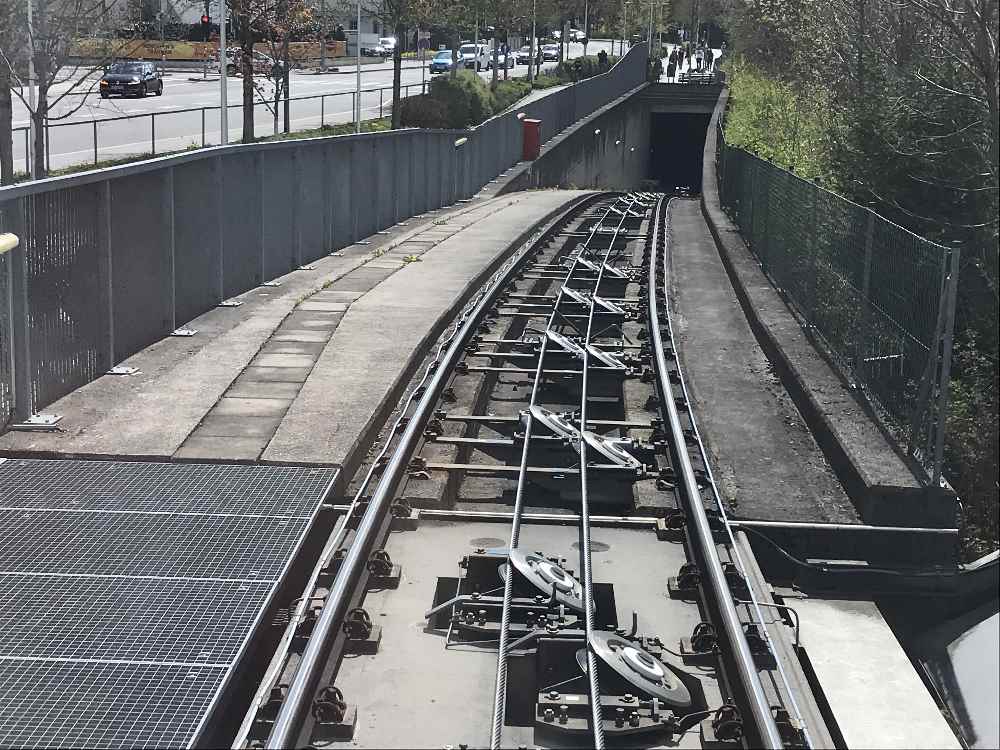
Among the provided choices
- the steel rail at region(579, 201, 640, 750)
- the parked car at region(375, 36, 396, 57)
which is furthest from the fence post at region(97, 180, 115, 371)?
the parked car at region(375, 36, 396, 57)

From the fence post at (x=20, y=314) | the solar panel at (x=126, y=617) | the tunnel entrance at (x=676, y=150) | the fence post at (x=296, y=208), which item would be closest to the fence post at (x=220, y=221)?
the fence post at (x=296, y=208)

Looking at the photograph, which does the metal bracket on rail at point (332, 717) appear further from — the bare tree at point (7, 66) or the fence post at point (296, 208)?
the bare tree at point (7, 66)

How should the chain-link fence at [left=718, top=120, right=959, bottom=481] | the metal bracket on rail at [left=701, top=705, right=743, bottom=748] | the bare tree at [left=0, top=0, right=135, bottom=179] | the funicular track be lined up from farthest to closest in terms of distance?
1. the bare tree at [left=0, top=0, right=135, bottom=179]
2. the chain-link fence at [left=718, top=120, right=959, bottom=481]
3. the funicular track
4. the metal bracket on rail at [left=701, top=705, right=743, bottom=748]

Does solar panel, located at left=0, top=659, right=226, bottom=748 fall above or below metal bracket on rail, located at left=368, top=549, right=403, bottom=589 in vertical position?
above

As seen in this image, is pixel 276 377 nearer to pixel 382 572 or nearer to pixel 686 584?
pixel 382 572

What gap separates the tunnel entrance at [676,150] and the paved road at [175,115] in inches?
882

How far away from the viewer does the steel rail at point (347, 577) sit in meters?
6.04

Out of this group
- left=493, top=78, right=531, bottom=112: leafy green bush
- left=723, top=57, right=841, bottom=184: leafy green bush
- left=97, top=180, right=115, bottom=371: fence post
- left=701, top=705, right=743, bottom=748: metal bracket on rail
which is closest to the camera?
left=701, top=705, right=743, bottom=748: metal bracket on rail

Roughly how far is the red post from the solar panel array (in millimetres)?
40578

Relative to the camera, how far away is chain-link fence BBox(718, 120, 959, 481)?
10211 millimetres

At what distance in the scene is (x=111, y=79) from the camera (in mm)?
47469

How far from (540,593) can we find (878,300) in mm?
6064

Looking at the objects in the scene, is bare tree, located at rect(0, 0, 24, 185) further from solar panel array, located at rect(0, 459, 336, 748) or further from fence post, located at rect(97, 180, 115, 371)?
solar panel array, located at rect(0, 459, 336, 748)

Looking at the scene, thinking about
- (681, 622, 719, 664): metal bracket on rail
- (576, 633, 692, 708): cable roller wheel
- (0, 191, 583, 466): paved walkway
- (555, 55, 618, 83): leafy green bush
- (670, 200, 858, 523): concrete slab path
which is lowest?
(670, 200, 858, 523): concrete slab path
